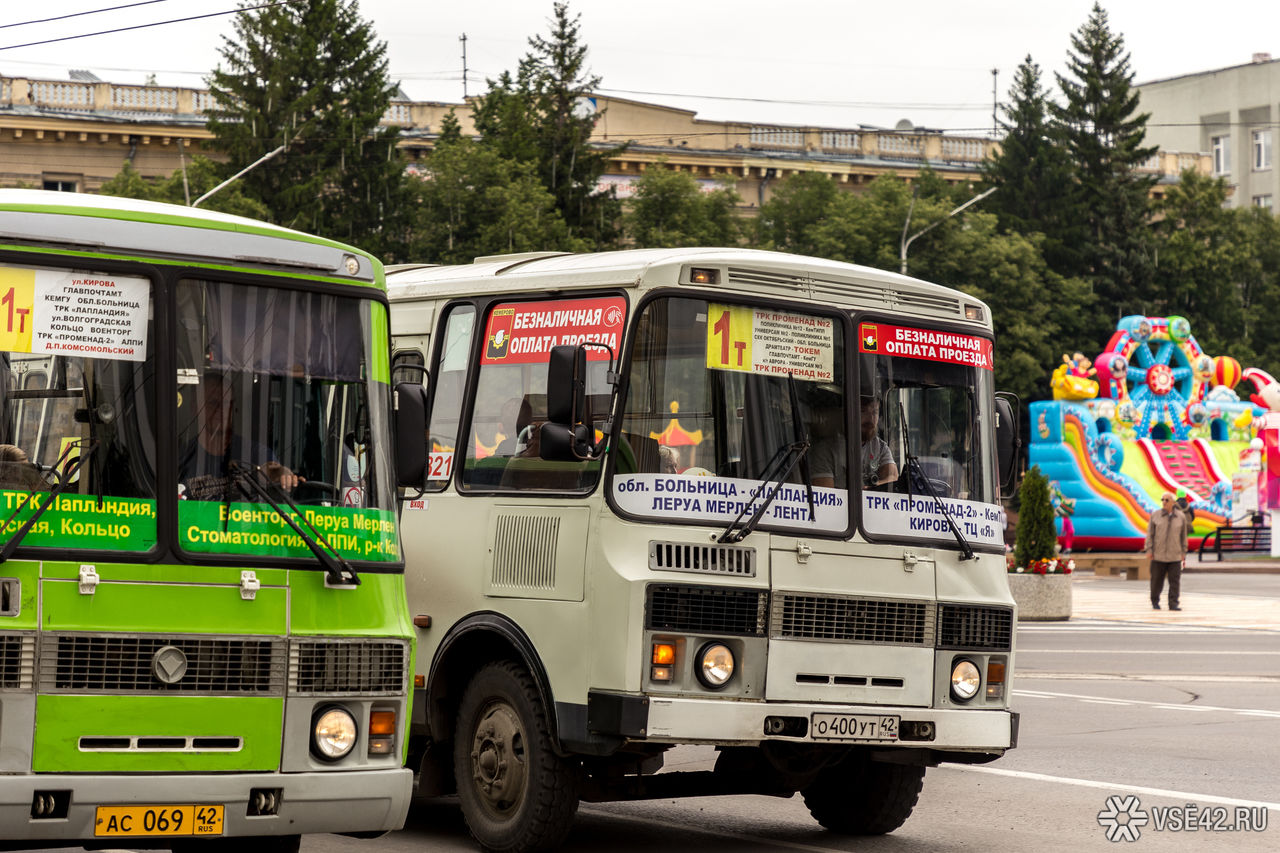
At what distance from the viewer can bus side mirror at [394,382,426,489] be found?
23.4 feet

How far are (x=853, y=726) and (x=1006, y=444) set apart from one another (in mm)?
1948

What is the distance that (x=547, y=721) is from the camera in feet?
28.1

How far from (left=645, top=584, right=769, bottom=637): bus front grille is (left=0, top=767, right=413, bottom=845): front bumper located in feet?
5.72

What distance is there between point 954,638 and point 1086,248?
6675 centimetres

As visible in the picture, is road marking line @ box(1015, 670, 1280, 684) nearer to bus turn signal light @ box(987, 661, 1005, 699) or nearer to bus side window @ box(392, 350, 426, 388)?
bus turn signal light @ box(987, 661, 1005, 699)

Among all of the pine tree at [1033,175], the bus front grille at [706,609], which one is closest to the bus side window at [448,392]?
the bus front grille at [706,609]

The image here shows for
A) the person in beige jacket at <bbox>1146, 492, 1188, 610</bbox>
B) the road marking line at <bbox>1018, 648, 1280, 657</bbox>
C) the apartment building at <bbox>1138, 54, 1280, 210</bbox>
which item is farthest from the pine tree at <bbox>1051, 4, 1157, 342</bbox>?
the road marking line at <bbox>1018, 648, 1280, 657</bbox>

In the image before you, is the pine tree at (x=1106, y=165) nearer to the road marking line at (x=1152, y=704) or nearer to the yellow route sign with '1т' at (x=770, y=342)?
the road marking line at (x=1152, y=704)

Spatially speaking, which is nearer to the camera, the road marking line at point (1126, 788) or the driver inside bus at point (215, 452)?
the driver inside bus at point (215, 452)

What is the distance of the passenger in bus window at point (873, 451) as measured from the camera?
8.91 m

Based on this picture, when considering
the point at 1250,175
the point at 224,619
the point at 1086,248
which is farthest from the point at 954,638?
the point at 1250,175

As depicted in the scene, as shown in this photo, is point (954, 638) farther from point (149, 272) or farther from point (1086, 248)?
point (1086, 248)

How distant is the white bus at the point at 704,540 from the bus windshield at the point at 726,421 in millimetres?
10

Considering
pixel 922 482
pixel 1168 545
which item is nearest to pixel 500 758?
pixel 922 482
